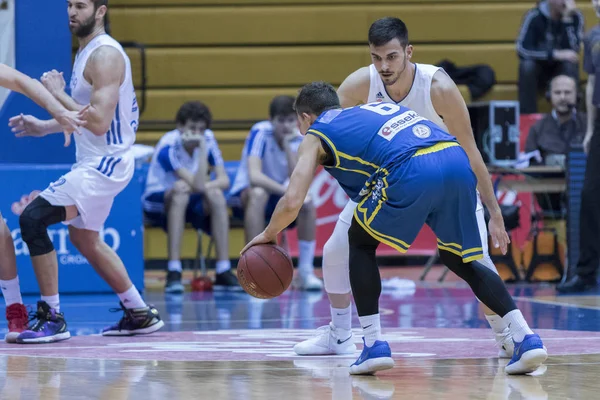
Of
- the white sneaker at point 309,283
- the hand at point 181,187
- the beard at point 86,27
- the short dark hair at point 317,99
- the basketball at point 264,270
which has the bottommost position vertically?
the white sneaker at point 309,283

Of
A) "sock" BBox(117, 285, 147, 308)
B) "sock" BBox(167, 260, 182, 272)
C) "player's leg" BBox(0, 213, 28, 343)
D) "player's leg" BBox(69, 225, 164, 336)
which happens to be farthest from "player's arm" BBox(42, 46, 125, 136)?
"sock" BBox(167, 260, 182, 272)

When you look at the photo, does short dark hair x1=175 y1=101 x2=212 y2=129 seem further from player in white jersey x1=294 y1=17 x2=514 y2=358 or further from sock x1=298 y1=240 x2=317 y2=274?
player in white jersey x1=294 y1=17 x2=514 y2=358

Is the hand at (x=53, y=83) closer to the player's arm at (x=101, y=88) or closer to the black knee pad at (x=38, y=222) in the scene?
the player's arm at (x=101, y=88)

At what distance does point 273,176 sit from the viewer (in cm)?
1030

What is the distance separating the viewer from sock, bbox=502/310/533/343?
15.3ft

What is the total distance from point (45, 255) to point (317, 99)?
2.05 metres

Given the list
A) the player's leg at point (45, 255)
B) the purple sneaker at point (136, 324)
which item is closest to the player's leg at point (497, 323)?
the purple sneaker at point (136, 324)

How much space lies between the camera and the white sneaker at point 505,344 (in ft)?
16.9

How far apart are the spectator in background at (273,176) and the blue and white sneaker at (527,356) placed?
5.28 m

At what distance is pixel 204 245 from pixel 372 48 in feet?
24.6

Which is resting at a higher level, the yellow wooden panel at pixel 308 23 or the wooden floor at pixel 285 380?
the yellow wooden panel at pixel 308 23

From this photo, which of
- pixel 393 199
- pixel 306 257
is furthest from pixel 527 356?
pixel 306 257

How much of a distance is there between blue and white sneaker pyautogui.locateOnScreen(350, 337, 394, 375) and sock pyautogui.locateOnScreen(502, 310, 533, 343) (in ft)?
1.67

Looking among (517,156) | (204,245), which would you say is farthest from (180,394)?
(204,245)
